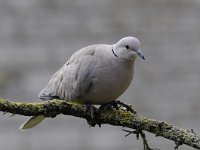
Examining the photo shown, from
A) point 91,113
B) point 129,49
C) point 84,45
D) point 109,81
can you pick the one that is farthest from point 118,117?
point 84,45

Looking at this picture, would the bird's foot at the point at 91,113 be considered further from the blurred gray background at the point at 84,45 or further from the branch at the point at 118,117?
the blurred gray background at the point at 84,45

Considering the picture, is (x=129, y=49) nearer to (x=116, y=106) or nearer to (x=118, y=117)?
(x=116, y=106)

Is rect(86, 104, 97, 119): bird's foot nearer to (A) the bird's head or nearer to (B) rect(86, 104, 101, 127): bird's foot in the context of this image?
(B) rect(86, 104, 101, 127): bird's foot

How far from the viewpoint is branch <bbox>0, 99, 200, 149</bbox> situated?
2582 millimetres

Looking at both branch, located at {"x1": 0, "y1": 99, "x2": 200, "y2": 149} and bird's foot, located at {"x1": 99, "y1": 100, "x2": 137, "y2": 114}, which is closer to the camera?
branch, located at {"x1": 0, "y1": 99, "x2": 200, "y2": 149}

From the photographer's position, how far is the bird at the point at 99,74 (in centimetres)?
316

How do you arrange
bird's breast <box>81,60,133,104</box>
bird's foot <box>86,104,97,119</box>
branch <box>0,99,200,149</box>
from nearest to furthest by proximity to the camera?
branch <box>0,99,200,149</box>
bird's foot <box>86,104,97,119</box>
bird's breast <box>81,60,133,104</box>

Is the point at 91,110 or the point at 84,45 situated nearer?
the point at 91,110

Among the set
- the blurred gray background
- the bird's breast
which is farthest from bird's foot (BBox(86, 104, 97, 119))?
the blurred gray background

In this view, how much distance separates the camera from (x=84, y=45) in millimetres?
6078

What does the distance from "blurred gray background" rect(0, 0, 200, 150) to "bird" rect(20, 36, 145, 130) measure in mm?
2642

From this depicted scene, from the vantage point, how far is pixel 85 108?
289 centimetres

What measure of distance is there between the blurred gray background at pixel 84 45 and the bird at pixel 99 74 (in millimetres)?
2642

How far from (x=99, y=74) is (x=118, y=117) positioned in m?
0.41
